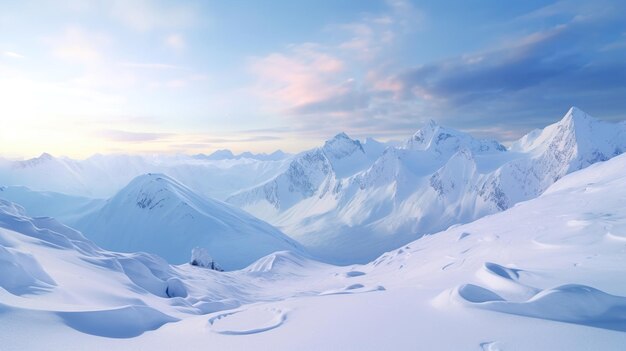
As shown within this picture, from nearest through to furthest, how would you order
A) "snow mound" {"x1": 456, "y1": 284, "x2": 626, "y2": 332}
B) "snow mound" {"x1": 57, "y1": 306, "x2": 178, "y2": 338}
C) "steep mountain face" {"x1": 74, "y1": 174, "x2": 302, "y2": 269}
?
1. "snow mound" {"x1": 456, "y1": 284, "x2": 626, "y2": 332}
2. "snow mound" {"x1": 57, "y1": 306, "x2": 178, "y2": 338}
3. "steep mountain face" {"x1": 74, "y1": 174, "x2": 302, "y2": 269}

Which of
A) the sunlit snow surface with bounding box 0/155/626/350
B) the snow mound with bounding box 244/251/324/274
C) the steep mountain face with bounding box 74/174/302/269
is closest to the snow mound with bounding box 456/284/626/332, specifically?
the sunlit snow surface with bounding box 0/155/626/350

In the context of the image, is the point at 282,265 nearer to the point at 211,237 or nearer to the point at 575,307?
the point at 575,307

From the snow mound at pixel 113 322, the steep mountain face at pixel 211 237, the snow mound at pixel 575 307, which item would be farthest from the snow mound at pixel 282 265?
the steep mountain face at pixel 211 237

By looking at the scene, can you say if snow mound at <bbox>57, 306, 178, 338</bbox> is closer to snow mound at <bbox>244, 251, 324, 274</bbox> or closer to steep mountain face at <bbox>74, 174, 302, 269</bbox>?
snow mound at <bbox>244, 251, 324, 274</bbox>

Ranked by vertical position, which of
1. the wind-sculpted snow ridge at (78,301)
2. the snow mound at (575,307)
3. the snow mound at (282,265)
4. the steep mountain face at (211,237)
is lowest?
the steep mountain face at (211,237)

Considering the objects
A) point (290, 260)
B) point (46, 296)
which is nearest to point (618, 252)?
point (46, 296)

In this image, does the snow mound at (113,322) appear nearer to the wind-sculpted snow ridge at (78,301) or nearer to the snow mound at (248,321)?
the wind-sculpted snow ridge at (78,301)

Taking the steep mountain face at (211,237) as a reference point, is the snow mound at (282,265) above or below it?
above

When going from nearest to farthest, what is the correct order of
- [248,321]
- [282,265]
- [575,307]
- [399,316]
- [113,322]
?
1. [575,307]
2. [399,316]
3. [248,321]
4. [113,322]
5. [282,265]

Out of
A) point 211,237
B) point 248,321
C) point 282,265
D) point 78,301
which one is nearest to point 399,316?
point 248,321

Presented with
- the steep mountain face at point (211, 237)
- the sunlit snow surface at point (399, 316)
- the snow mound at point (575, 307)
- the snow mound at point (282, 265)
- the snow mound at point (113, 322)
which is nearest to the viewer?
the sunlit snow surface at point (399, 316)

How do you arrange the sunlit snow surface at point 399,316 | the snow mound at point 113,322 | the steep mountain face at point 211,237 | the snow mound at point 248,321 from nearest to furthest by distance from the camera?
the sunlit snow surface at point 399,316 → the snow mound at point 248,321 → the snow mound at point 113,322 → the steep mountain face at point 211,237

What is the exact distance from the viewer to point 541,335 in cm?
636

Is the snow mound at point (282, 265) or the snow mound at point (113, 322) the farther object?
the snow mound at point (282, 265)
